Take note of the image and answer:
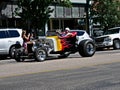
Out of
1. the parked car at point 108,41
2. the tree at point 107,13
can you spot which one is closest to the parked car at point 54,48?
the parked car at point 108,41

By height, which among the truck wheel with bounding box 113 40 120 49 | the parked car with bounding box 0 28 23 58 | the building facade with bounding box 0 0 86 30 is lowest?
the truck wheel with bounding box 113 40 120 49

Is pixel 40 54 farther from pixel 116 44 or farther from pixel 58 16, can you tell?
pixel 58 16

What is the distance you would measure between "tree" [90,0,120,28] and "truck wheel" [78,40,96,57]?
606 inches

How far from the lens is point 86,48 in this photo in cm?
2247

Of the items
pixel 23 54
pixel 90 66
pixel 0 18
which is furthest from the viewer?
pixel 0 18

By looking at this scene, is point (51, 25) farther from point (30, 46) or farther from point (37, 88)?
point (37, 88)

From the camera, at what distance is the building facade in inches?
1446

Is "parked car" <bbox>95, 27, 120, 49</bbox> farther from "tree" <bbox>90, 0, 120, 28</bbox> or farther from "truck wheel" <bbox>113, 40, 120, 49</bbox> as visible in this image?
"tree" <bbox>90, 0, 120, 28</bbox>

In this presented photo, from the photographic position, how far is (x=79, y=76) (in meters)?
13.8

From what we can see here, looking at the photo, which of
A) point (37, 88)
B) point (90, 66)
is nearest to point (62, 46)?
point (90, 66)

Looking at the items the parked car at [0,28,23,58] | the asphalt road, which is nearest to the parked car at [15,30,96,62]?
the parked car at [0,28,23,58]

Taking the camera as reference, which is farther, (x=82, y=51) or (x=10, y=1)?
(x=10, y=1)

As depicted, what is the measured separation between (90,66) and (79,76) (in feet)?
10.6

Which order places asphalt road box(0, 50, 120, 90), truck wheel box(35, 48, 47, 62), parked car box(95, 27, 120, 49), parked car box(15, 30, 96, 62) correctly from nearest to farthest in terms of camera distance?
asphalt road box(0, 50, 120, 90) → truck wheel box(35, 48, 47, 62) → parked car box(15, 30, 96, 62) → parked car box(95, 27, 120, 49)
